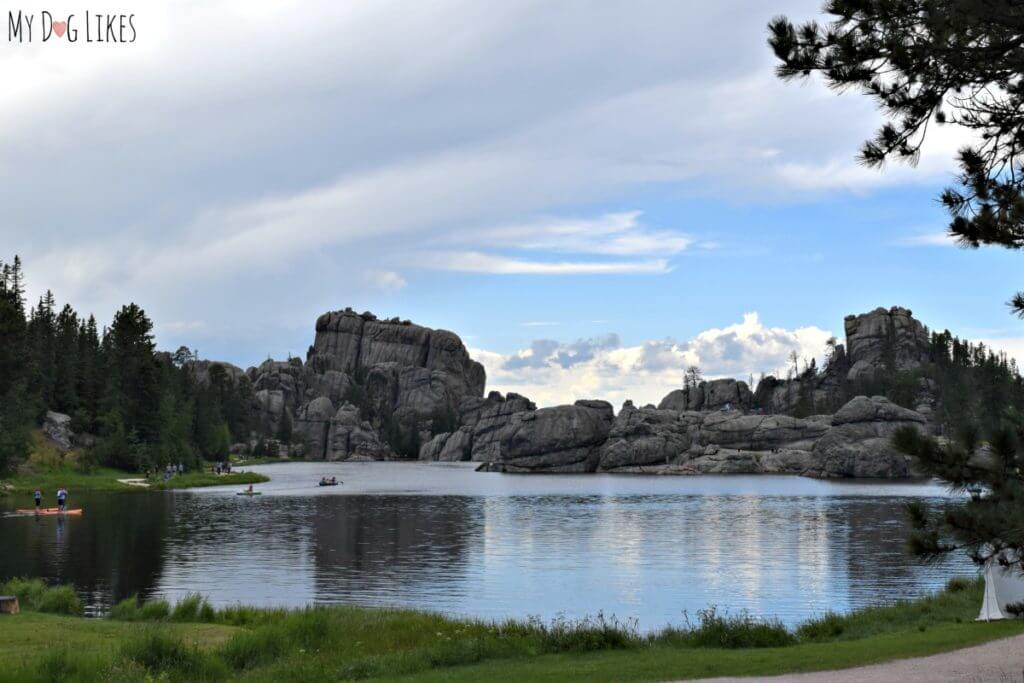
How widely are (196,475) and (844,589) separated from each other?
371 feet

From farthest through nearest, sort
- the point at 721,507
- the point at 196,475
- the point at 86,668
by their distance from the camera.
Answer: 1. the point at 196,475
2. the point at 721,507
3. the point at 86,668

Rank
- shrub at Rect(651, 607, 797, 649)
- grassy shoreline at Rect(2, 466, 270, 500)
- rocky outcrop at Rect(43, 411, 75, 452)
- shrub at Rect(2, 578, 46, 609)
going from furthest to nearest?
rocky outcrop at Rect(43, 411, 75, 452), grassy shoreline at Rect(2, 466, 270, 500), shrub at Rect(2, 578, 46, 609), shrub at Rect(651, 607, 797, 649)

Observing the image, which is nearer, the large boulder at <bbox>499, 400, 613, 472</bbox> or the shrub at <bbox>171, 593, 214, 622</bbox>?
the shrub at <bbox>171, 593, 214, 622</bbox>

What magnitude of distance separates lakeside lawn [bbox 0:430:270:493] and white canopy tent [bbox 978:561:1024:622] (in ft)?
305

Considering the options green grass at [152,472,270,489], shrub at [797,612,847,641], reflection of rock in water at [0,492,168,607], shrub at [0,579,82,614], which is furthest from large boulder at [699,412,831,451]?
shrub at [0,579,82,614]

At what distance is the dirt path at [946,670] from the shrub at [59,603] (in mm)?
26592

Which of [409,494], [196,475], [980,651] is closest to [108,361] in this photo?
[196,475]

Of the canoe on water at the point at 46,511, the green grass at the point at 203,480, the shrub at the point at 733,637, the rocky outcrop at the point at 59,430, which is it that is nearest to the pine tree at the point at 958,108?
the shrub at the point at 733,637

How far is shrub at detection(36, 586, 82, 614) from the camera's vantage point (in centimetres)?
3622

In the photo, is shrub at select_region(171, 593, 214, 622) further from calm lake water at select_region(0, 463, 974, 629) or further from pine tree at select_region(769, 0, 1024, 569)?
pine tree at select_region(769, 0, 1024, 569)

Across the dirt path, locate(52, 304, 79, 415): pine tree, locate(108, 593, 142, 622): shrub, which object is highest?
locate(52, 304, 79, 415): pine tree

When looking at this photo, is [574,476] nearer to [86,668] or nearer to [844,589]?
[844,589]

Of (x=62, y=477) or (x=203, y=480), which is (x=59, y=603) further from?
(x=203, y=480)

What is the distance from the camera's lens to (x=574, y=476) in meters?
183
